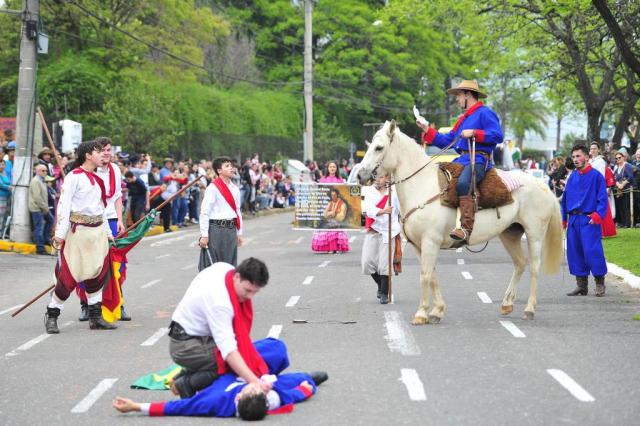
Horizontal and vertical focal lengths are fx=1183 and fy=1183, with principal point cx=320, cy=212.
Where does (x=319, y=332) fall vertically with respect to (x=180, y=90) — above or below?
below

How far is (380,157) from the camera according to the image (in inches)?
535

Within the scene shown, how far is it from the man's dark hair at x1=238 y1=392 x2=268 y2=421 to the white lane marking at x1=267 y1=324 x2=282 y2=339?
4174mm

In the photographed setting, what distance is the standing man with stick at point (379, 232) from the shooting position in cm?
1559

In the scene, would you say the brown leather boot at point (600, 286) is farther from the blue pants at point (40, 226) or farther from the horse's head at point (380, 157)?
the blue pants at point (40, 226)

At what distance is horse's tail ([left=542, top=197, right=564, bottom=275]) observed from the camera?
1460cm

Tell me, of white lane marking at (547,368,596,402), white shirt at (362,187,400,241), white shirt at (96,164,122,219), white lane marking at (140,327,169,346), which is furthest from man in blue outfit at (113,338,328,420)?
white shirt at (362,187,400,241)

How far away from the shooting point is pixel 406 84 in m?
71.4

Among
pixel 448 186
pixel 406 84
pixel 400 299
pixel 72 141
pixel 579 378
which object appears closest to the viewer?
pixel 579 378

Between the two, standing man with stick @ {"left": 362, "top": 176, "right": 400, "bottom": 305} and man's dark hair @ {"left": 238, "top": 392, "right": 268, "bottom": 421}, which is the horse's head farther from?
man's dark hair @ {"left": 238, "top": 392, "right": 268, "bottom": 421}

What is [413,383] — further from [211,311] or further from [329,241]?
[329,241]

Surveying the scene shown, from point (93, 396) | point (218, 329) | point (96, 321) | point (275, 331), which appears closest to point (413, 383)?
point (218, 329)

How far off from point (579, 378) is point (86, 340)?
5.29 meters

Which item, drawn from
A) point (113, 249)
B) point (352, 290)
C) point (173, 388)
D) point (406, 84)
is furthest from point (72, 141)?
point (406, 84)

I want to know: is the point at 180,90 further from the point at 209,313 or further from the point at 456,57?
the point at 209,313
